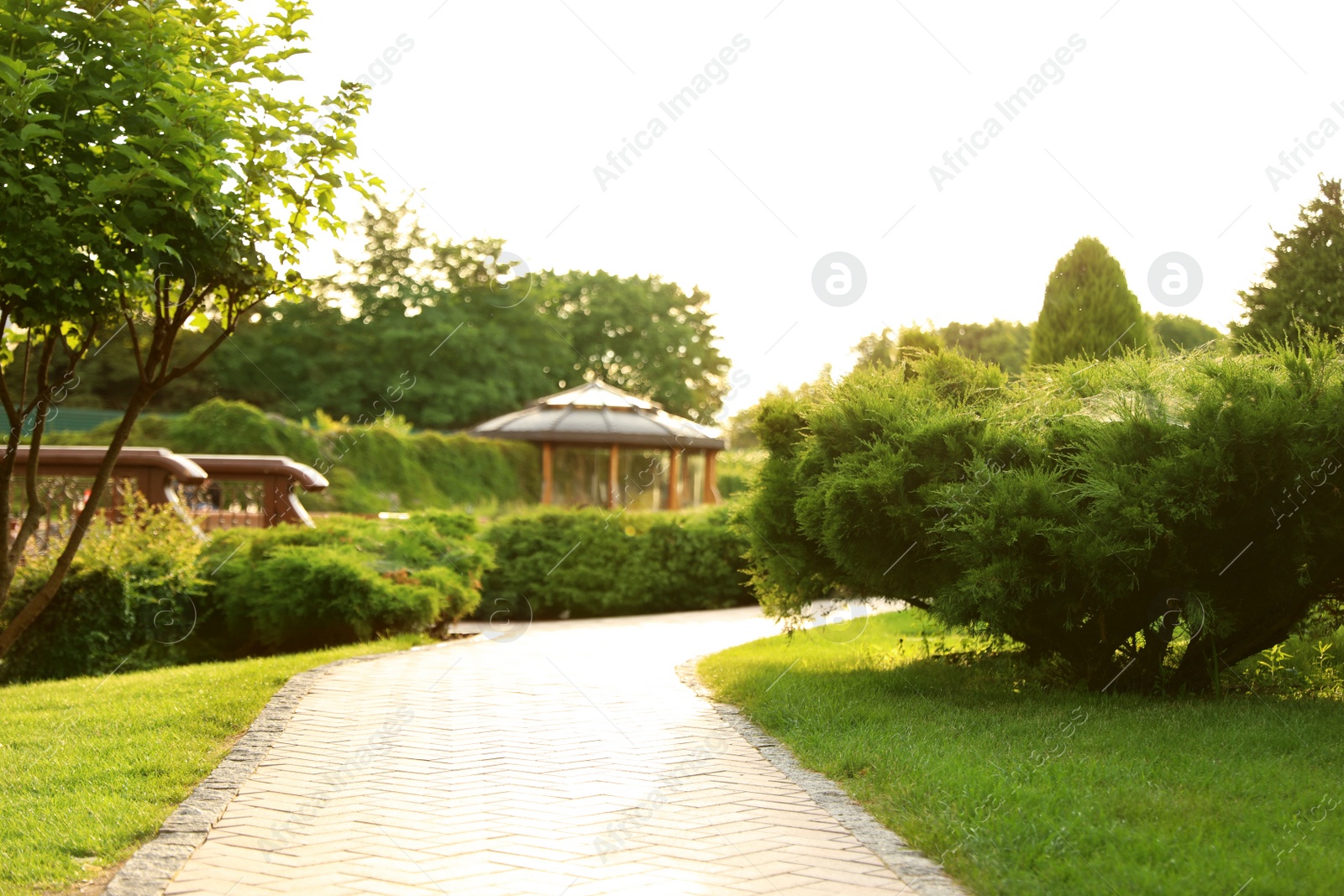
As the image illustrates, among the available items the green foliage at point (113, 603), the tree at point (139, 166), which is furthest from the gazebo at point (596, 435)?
the tree at point (139, 166)

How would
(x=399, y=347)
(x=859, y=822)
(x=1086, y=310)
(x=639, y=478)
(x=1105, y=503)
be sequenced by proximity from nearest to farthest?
(x=859, y=822)
(x=1105, y=503)
(x=1086, y=310)
(x=639, y=478)
(x=399, y=347)

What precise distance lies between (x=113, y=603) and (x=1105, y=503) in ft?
29.7

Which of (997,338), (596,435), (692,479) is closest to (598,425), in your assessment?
(596,435)

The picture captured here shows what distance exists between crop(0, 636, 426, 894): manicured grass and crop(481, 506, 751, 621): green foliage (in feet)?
18.9

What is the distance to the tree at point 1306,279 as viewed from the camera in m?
10.3

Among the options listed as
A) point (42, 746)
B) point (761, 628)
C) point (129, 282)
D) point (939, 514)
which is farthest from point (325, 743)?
point (761, 628)

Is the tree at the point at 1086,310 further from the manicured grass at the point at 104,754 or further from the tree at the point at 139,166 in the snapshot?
the tree at the point at 139,166

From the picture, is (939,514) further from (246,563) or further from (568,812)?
(246,563)

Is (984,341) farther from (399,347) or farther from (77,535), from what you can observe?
(77,535)

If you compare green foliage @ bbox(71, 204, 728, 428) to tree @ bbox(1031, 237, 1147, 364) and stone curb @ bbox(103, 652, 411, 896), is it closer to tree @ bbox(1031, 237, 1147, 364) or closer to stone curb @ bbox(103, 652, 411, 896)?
tree @ bbox(1031, 237, 1147, 364)

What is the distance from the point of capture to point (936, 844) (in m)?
4.46

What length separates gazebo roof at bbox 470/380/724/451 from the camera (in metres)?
24.9

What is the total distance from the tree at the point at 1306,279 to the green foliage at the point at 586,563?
7.13 meters

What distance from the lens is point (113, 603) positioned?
10.7 metres
